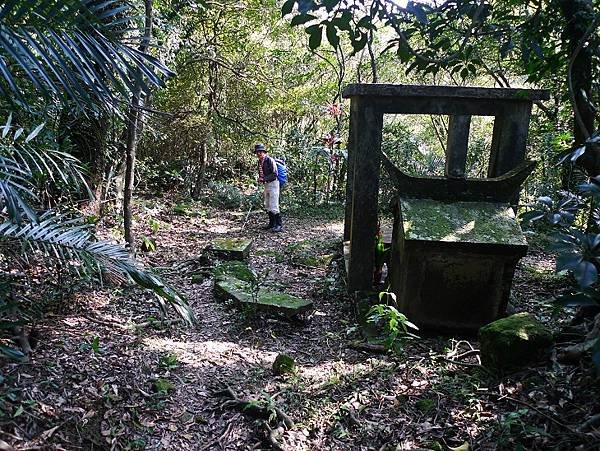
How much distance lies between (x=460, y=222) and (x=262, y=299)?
80.0 inches

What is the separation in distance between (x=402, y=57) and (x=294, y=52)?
8.52 meters

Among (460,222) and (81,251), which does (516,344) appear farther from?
(81,251)

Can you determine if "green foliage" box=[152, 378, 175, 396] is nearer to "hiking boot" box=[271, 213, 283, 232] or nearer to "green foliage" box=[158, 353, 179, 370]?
"green foliage" box=[158, 353, 179, 370]

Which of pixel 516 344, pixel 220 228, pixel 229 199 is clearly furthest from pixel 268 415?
pixel 229 199

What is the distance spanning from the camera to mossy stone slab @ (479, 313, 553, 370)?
123 inches

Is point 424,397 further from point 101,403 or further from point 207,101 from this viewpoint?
point 207,101

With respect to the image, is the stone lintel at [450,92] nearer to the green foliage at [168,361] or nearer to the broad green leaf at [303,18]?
the broad green leaf at [303,18]

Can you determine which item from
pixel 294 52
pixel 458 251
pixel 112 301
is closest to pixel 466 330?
pixel 458 251

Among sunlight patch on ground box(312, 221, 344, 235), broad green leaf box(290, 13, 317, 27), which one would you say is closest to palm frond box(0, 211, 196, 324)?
broad green leaf box(290, 13, 317, 27)

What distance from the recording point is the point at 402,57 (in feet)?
8.73

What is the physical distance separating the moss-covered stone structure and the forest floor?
17.2 inches

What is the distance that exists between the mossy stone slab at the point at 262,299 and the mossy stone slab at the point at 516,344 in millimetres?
1884

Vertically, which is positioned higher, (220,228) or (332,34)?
(332,34)

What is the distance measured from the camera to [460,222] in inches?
161
